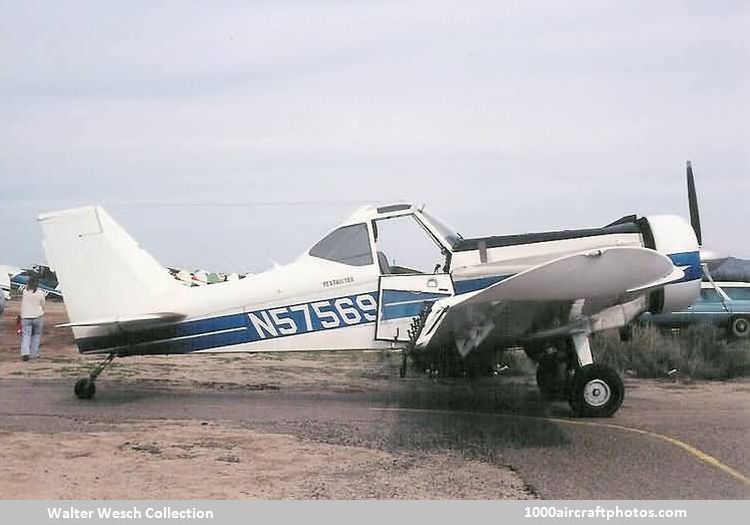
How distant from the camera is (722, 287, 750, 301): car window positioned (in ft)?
47.5

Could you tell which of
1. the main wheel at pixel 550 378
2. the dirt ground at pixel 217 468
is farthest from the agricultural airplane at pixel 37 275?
the main wheel at pixel 550 378

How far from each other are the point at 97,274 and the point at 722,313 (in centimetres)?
1092

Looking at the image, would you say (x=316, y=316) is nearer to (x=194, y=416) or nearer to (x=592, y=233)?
(x=194, y=416)

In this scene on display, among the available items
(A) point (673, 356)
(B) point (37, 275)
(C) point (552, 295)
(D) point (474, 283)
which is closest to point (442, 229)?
(D) point (474, 283)

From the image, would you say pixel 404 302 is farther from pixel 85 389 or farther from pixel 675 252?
pixel 85 389

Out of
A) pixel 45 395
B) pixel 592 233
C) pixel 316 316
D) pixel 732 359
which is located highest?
pixel 592 233

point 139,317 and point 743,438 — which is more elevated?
point 139,317

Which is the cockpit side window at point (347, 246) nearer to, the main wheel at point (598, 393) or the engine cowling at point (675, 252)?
the main wheel at point (598, 393)

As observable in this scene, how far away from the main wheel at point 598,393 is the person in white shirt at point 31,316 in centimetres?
716

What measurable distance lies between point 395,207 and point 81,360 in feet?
20.1

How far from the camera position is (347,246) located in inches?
272

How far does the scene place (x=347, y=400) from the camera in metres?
7.52

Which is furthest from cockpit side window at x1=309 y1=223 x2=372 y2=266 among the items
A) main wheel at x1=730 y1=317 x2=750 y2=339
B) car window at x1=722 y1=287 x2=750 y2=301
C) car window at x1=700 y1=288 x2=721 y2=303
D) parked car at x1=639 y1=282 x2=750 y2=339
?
car window at x1=722 y1=287 x2=750 y2=301
